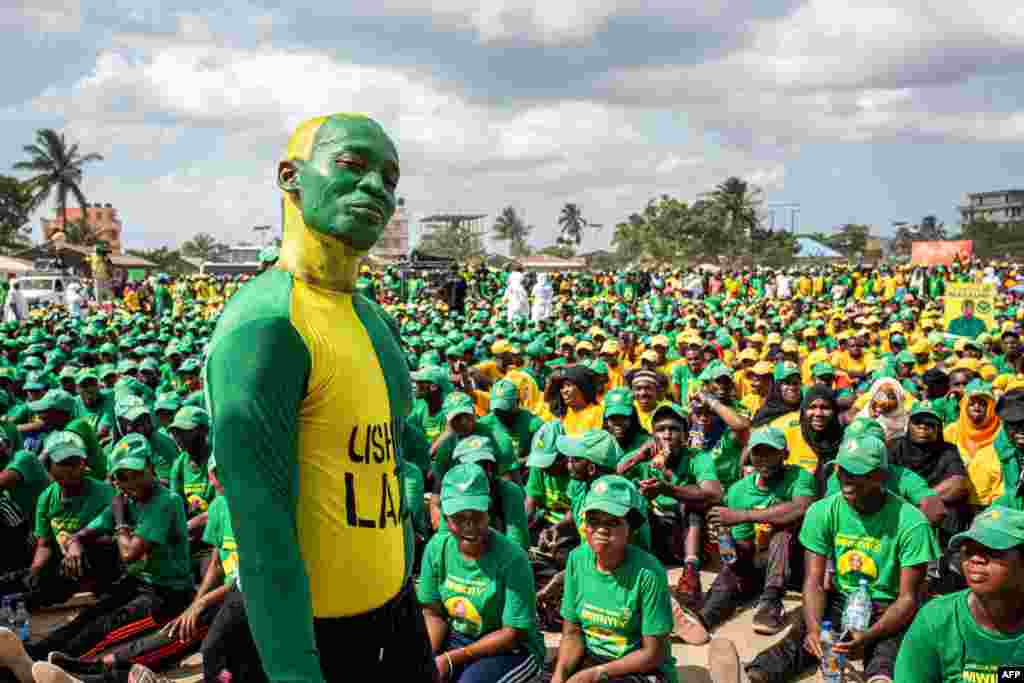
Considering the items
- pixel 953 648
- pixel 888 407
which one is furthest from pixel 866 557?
pixel 888 407

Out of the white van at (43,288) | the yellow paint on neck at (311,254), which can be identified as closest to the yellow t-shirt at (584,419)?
the yellow paint on neck at (311,254)

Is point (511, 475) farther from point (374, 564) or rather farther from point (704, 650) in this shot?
point (374, 564)

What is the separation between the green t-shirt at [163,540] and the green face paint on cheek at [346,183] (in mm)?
4127

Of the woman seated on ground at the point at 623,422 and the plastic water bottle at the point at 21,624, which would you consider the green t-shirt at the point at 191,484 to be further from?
the woman seated on ground at the point at 623,422

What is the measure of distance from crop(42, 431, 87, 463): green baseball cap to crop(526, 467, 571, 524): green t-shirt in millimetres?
2980

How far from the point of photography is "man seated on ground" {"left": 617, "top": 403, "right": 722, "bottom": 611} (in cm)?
573

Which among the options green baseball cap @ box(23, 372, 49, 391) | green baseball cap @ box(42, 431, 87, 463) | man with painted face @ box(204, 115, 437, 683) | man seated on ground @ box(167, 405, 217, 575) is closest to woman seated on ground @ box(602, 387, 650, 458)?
man seated on ground @ box(167, 405, 217, 575)

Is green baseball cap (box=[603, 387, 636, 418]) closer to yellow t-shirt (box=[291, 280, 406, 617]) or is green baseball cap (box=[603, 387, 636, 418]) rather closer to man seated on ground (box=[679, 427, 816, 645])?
man seated on ground (box=[679, 427, 816, 645])

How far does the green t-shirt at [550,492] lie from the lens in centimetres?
609

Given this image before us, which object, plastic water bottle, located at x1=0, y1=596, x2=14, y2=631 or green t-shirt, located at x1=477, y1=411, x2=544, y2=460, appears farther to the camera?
green t-shirt, located at x1=477, y1=411, x2=544, y2=460

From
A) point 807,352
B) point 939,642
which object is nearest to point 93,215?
point 807,352

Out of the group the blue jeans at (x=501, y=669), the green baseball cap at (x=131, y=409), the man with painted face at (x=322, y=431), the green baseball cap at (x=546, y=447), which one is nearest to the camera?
the man with painted face at (x=322, y=431)

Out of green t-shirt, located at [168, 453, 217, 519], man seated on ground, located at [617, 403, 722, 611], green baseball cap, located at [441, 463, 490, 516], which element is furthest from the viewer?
green t-shirt, located at [168, 453, 217, 519]

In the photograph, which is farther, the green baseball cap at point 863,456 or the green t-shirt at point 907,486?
the green t-shirt at point 907,486
